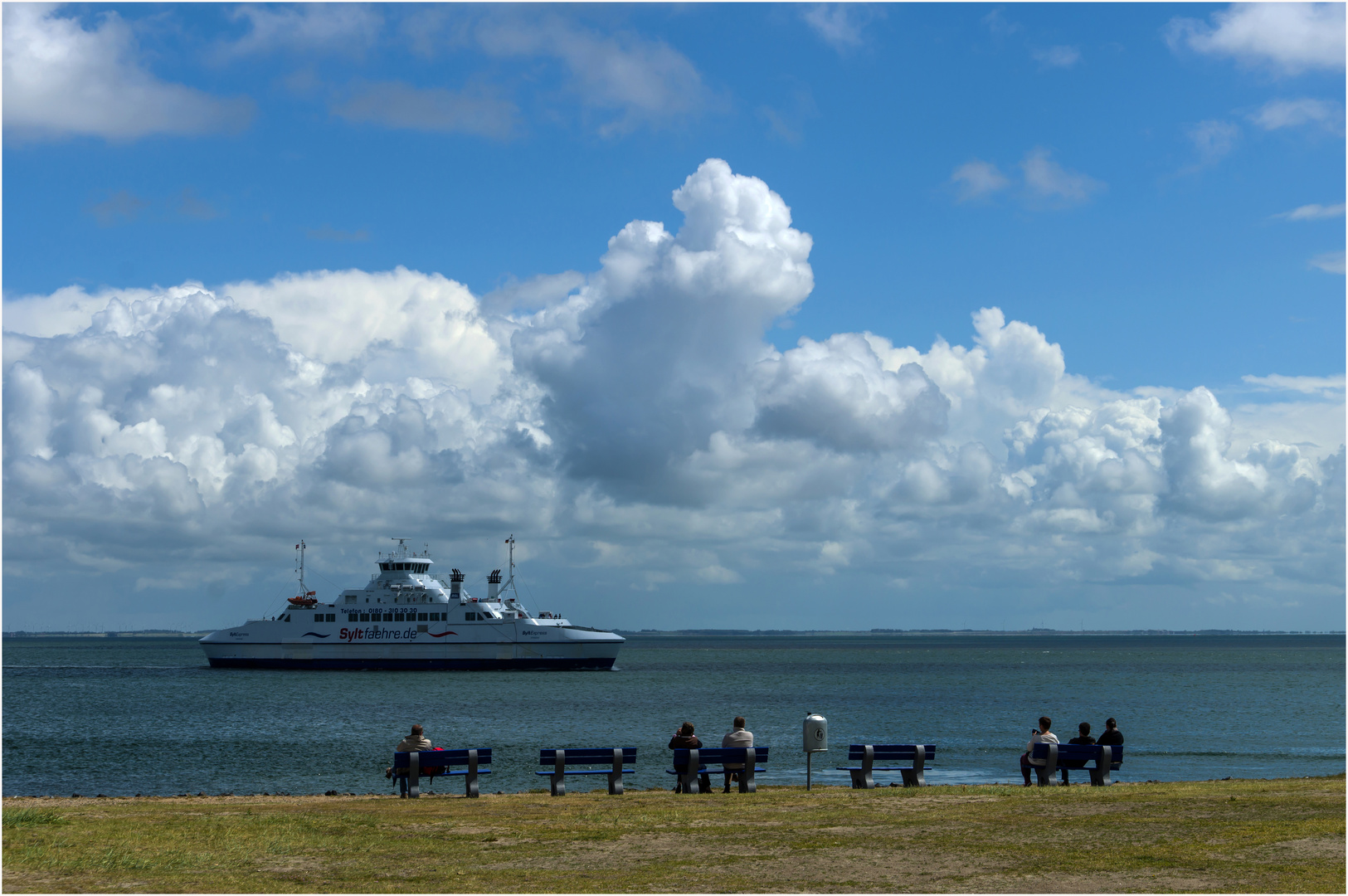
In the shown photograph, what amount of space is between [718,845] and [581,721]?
137 feet

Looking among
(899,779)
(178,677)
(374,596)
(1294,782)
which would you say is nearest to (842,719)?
(899,779)

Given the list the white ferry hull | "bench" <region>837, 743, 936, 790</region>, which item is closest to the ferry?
the white ferry hull

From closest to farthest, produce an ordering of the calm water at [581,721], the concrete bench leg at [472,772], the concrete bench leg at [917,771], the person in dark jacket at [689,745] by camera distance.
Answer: the concrete bench leg at [472,772] → the person in dark jacket at [689,745] → the concrete bench leg at [917,771] → the calm water at [581,721]

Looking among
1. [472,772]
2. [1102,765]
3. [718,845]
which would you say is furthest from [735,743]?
[718,845]

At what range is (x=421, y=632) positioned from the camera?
9544 centimetres

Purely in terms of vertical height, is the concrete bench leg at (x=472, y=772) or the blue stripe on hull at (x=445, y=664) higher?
the concrete bench leg at (x=472, y=772)

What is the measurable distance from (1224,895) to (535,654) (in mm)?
87037

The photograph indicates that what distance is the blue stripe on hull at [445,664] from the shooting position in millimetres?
94125

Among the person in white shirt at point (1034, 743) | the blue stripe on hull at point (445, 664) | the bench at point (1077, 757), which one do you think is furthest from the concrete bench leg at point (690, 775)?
the blue stripe on hull at point (445, 664)

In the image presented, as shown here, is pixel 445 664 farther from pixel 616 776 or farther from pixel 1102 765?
pixel 1102 765

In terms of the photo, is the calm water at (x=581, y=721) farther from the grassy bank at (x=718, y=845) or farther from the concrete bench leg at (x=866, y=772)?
the grassy bank at (x=718, y=845)

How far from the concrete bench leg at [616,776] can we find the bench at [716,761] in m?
0.75

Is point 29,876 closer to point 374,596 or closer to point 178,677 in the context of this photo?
point 374,596

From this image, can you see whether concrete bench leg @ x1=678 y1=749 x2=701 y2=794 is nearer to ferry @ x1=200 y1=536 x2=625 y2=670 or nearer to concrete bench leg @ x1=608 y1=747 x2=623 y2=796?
concrete bench leg @ x1=608 y1=747 x2=623 y2=796
